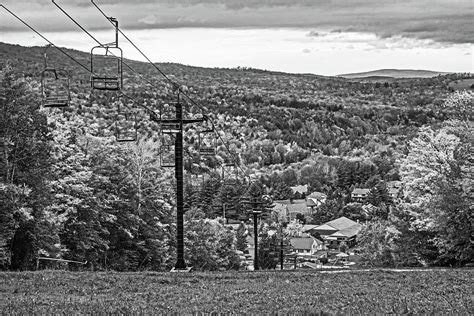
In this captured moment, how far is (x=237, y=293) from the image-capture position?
57.8ft

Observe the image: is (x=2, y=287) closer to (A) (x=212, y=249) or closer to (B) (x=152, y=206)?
(B) (x=152, y=206)

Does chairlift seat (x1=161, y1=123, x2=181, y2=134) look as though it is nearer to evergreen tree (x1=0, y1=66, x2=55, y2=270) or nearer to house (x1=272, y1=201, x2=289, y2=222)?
evergreen tree (x1=0, y1=66, x2=55, y2=270)

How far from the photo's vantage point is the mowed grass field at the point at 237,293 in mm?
13664

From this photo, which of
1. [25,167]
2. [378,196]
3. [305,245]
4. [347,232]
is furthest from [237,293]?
[347,232]

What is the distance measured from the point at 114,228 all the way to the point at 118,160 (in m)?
5.59

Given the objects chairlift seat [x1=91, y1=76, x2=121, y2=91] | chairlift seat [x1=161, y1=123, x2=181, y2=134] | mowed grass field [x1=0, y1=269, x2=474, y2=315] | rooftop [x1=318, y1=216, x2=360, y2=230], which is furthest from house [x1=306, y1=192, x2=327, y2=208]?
chairlift seat [x1=91, y1=76, x2=121, y2=91]

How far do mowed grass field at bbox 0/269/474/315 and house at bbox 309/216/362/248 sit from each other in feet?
372

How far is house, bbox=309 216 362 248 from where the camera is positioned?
452ft

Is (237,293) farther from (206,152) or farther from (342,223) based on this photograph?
(342,223)

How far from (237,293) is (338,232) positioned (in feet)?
409

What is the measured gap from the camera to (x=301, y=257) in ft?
398

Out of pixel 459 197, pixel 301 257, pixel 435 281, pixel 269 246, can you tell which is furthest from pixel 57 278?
pixel 301 257

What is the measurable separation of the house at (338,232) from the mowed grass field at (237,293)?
372ft

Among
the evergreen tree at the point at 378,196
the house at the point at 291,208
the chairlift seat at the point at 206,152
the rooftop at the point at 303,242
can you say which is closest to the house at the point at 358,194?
the house at the point at 291,208
